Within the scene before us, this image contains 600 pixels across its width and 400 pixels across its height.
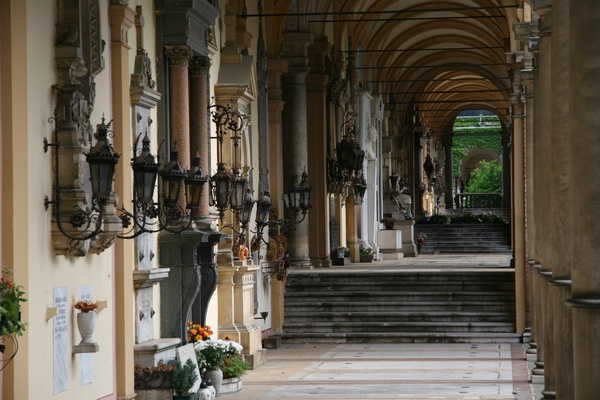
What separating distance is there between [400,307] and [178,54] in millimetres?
10808

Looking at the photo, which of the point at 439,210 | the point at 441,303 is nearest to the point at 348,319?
the point at 441,303

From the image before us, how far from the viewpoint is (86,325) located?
1200 cm

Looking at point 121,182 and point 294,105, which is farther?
point 294,105

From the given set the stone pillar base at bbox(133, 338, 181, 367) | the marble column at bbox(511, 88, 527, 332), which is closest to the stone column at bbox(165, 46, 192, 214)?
the stone pillar base at bbox(133, 338, 181, 367)

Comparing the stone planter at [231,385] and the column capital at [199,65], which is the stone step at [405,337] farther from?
the column capital at [199,65]

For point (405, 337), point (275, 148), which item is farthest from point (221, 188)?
point (405, 337)

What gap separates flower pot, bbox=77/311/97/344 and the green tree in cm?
7313

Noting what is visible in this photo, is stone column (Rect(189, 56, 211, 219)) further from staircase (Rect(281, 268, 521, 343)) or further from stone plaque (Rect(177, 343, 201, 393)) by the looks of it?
staircase (Rect(281, 268, 521, 343))

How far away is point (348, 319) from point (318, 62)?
7059mm

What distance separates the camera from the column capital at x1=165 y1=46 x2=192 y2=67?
53.5ft

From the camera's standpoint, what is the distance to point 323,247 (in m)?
30.2

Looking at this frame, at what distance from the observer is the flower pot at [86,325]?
39.2 ft

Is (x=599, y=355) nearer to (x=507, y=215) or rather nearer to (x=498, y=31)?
(x=498, y=31)

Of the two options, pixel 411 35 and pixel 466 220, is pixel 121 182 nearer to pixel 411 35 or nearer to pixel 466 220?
pixel 411 35
